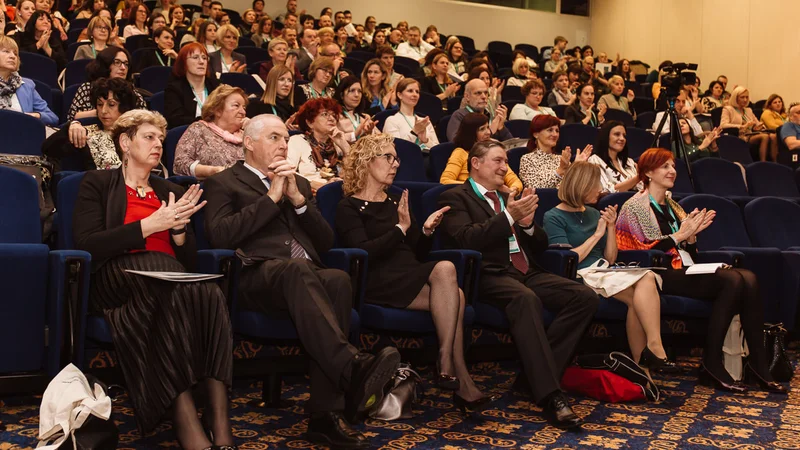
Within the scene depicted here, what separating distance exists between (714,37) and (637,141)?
18.2ft

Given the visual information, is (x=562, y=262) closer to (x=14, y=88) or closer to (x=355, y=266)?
(x=355, y=266)

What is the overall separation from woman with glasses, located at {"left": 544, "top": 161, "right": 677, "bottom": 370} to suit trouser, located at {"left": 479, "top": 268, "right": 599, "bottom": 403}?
0.27m

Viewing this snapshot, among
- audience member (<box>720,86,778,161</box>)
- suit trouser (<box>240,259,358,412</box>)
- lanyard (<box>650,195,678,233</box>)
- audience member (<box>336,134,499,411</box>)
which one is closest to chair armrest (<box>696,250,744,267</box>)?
lanyard (<box>650,195,678,233</box>)

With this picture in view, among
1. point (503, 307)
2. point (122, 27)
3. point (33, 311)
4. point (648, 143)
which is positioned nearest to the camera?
point (33, 311)

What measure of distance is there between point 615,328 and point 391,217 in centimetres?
120

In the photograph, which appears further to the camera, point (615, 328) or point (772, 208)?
point (772, 208)

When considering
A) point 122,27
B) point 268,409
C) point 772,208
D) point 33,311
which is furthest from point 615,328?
point 122,27

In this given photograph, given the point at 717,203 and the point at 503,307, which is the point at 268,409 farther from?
the point at 717,203

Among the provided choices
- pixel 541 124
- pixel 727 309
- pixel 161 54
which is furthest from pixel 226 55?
pixel 727 309

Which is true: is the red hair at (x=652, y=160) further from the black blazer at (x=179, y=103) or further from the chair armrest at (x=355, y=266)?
the black blazer at (x=179, y=103)

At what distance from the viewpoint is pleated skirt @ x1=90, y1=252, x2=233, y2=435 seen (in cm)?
219

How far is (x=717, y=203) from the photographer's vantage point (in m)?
4.25

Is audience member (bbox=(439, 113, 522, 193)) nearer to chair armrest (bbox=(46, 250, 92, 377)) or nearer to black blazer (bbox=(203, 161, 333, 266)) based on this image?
black blazer (bbox=(203, 161, 333, 266))

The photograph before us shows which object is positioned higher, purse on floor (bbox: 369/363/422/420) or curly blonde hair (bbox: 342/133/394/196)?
curly blonde hair (bbox: 342/133/394/196)
